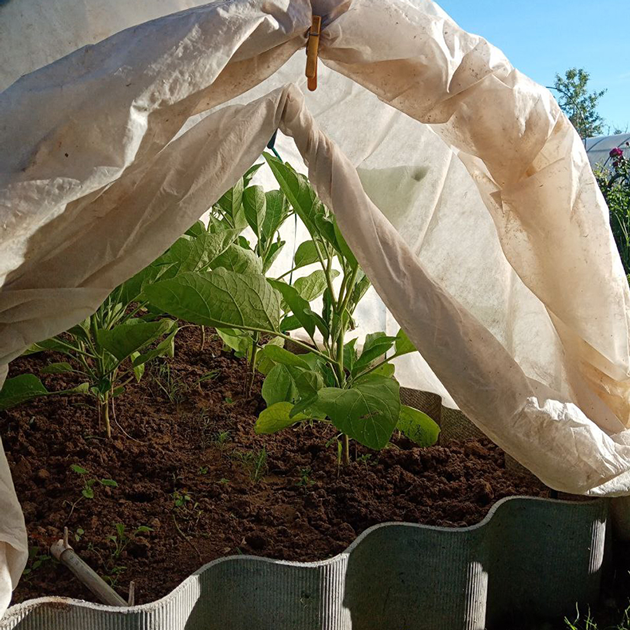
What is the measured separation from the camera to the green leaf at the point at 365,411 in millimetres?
1075

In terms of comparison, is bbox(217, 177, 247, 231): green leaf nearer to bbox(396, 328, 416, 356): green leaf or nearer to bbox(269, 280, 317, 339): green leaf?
bbox(269, 280, 317, 339): green leaf

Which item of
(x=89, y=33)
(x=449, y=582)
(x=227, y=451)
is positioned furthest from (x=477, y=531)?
(x=89, y=33)

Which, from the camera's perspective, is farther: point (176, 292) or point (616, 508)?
point (616, 508)

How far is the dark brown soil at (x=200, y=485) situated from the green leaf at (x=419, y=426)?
53 mm

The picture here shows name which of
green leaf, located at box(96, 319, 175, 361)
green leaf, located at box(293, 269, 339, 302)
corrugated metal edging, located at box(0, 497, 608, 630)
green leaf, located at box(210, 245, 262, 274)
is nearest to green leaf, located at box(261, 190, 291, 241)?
green leaf, located at box(293, 269, 339, 302)

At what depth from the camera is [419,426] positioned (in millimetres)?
1347

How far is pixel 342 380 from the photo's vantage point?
1.31 meters

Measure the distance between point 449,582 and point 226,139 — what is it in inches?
29.0

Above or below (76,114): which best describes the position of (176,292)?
below

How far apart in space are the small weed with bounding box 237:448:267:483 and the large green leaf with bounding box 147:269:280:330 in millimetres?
265

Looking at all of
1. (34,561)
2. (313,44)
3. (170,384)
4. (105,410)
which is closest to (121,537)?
(34,561)

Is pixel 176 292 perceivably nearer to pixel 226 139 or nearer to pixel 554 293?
pixel 226 139

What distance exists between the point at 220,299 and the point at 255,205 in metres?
0.45

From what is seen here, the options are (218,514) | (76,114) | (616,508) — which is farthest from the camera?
(616,508)
